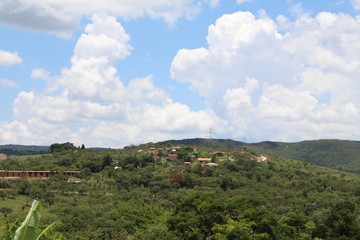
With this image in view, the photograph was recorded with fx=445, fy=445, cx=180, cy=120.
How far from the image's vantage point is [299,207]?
90812mm

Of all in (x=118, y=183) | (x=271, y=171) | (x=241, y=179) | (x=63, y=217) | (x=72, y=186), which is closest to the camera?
(x=63, y=217)

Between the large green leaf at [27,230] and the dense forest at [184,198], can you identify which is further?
the dense forest at [184,198]

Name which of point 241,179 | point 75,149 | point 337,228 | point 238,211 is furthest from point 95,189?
point 75,149

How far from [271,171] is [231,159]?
84.4ft

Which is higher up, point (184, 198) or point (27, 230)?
point (27, 230)

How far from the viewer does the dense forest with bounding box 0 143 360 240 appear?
182ft

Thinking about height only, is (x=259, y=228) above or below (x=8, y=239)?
below

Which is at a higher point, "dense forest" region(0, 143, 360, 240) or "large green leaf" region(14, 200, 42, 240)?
"large green leaf" region(14, 200, 42, 240)

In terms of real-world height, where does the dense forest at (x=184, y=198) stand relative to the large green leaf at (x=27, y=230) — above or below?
below

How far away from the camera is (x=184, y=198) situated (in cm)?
6556

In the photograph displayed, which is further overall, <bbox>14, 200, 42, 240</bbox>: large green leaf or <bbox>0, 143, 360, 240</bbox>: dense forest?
<bbox>0, 143, 360, 240</bbox>: dense forest

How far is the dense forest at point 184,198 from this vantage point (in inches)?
2190

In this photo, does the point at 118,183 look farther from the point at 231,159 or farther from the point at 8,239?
the point at 8,239

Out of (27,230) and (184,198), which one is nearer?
(27,230)
